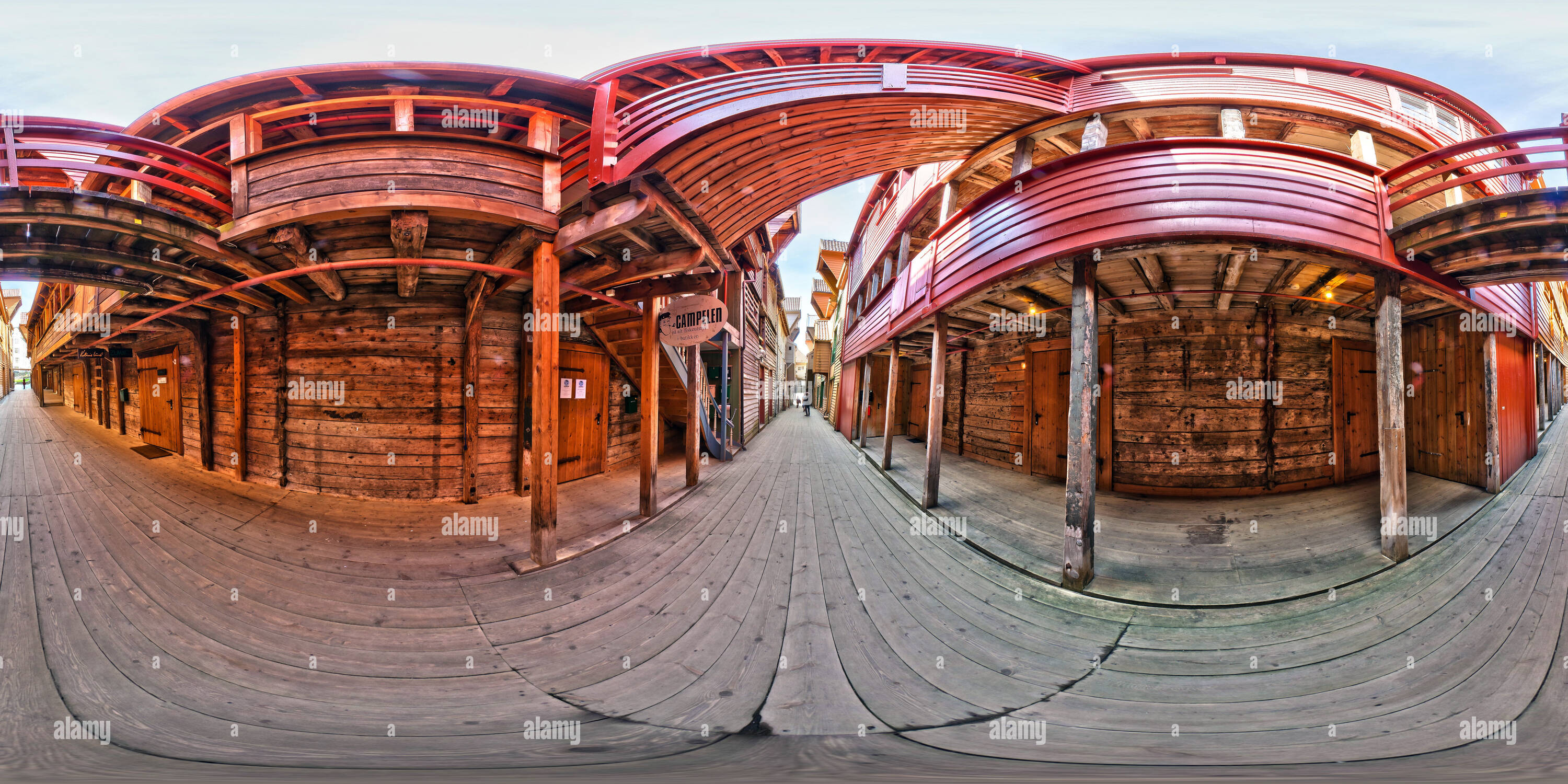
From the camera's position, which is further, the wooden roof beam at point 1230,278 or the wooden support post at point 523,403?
the wooden support post at point 523,403

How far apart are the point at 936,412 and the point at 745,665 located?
15.6 ft

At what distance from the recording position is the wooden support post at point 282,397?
20.5ft

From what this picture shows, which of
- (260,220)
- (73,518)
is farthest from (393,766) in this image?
(73,518)

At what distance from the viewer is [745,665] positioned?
2.56 meters

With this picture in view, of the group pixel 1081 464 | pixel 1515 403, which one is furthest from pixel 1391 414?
pixel 1515 403

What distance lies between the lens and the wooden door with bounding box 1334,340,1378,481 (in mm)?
6414

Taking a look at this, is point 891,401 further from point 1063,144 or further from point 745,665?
point 745,665

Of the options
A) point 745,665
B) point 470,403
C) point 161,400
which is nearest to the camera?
point 745,665

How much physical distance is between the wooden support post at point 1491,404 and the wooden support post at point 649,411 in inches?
411

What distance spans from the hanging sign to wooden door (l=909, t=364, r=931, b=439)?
31.1 feet

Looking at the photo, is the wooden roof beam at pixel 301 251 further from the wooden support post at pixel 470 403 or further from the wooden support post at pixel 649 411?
the wooden support post at pixel 649 411

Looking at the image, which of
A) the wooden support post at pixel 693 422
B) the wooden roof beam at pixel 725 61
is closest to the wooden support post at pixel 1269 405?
the wooden roof beam at pixel 725 61

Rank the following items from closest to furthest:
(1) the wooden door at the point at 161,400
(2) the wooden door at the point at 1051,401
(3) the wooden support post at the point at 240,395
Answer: (3) the wooden support post at the point at 240,395 < (2) the wooden door at the point at 1051,401 < (1) the wooden door at the point at 161,400

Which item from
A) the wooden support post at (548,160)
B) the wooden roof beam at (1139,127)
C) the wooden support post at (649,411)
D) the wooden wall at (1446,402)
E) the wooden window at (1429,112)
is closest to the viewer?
the wooden support post at (548,160)
